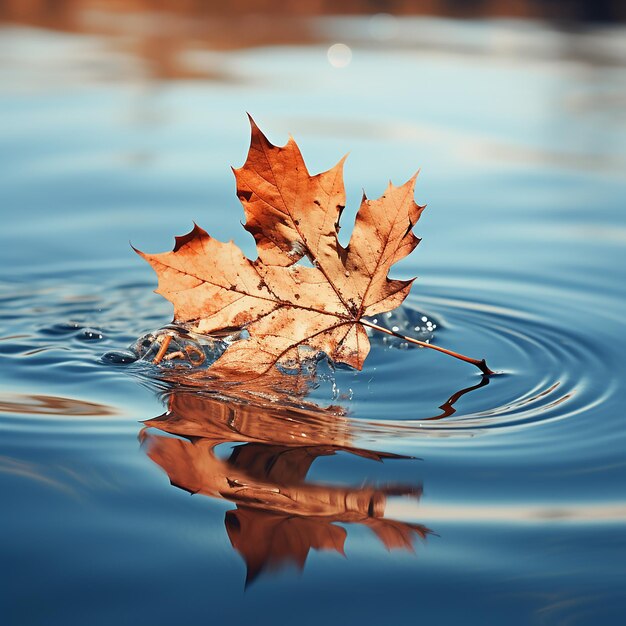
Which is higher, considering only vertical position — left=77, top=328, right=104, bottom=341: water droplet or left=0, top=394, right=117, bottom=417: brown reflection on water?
left=77, top=328, right=104, bottom=341: water droplet

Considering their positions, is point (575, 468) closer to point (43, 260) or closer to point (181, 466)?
point (181, 466)

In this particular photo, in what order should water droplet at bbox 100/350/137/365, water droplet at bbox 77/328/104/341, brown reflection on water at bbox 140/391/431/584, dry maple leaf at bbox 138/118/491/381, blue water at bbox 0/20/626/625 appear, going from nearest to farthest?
blue water at bbox 0/20/626/625, brown reflection on water at bbox 140/391/431/584, dry maple leaf at bbox 138/118/491/381, water droplet at bbox 100/350/137/365, water droplet at bbox 77/328/104/341

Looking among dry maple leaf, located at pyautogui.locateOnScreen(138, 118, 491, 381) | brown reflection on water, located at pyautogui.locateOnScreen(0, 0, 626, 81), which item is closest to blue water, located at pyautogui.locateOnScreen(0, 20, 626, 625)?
dry maple leaf, located at pyautogui.locateOnScreen(138, 118, 491, 381)

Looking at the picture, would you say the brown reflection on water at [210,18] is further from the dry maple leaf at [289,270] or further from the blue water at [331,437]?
the dry maple leaf at [289,270]

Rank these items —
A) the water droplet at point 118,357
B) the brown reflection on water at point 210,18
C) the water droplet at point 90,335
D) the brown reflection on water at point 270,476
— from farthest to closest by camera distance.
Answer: the brown reflection on water at point 210,18 < the water droplet at point 90,335 < the water droplet at point 118,357 < the brown reflection on water at point 270,476

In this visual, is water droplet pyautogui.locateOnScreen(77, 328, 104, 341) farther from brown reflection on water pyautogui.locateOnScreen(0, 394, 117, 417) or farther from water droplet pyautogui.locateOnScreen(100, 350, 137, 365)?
brown reflection on water pyautogui.locateOnScreen(0, 394, 117, 417)

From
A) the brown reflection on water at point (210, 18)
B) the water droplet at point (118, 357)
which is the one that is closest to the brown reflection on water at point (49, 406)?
the water droplet at point (118, 357)

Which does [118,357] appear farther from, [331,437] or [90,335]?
[331,437]
